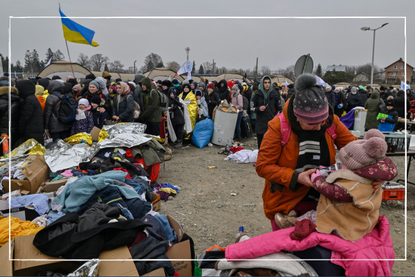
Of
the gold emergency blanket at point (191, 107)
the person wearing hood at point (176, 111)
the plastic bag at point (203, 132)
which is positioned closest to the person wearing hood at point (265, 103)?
the plastic bag at point (203, 132)

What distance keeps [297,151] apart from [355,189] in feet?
1.54

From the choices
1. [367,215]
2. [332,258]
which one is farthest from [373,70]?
[332,258]

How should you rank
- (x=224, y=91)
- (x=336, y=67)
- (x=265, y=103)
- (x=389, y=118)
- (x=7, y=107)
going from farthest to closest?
(x=224, y=91) < (x=389, y=118) < (x=265, y=103) < (x=7, y=107) < (x=336, y=67)

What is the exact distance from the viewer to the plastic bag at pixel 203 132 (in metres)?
8.36

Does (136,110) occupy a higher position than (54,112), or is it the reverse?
(54,112)

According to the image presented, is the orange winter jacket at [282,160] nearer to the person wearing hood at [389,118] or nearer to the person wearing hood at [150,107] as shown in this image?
the person wearing hood at [150,107]

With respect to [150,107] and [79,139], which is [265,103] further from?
[79,139]

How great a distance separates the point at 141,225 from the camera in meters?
2.16

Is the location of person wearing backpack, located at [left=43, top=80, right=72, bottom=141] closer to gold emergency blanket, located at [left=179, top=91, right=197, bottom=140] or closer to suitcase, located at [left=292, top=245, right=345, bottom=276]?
gold emergency blanket, located at [left=179, top=91, right=197, bottom=140]

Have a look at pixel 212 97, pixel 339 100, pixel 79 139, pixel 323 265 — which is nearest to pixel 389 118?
pixel 339 100

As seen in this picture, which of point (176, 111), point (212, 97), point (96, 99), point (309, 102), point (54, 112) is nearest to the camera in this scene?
point (309, 102)

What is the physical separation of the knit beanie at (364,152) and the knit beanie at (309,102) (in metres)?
0.25

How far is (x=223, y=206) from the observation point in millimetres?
4520

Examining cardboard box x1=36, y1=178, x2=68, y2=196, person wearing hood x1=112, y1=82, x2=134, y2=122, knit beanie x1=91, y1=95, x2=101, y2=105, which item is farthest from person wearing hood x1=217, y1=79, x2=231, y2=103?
cardboard box x1=36, y1=178, x2=68, y2=196
